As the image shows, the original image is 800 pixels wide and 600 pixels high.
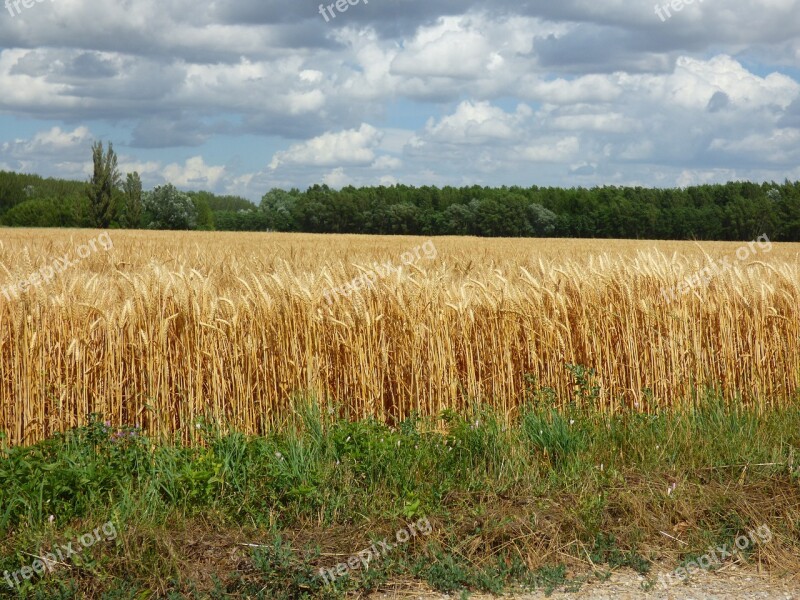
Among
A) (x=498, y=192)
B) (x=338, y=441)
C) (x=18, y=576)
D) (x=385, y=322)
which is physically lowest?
(x=18, y=576)

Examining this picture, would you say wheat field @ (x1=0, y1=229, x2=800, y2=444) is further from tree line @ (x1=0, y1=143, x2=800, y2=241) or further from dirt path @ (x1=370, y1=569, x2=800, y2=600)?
tree line @ (x1=0, y1=143, x2=800, y2=241)

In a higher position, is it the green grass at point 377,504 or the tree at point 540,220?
the tree at point 540,220

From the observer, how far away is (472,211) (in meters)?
72.8

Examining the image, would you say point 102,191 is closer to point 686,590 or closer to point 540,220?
point 540,220

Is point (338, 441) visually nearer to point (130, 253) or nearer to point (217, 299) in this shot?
point (217, 299)

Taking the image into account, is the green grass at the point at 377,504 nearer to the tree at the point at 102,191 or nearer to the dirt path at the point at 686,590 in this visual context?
the dirt path at the point at 686,590

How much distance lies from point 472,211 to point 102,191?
34533 mm

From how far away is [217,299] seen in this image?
236 inches

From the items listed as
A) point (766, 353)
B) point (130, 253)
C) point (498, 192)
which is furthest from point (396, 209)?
point (766, 353)

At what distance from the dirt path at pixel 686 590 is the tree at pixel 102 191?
2802 inches

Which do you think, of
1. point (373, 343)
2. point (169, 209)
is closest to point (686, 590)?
point (373, 343)

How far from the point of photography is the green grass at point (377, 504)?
365cm

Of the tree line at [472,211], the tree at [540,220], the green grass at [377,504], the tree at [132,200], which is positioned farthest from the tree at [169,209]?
the green grass at [377,504]

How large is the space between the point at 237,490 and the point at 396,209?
69.3 metres
